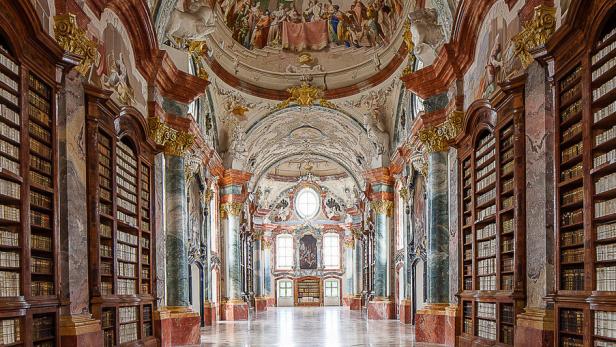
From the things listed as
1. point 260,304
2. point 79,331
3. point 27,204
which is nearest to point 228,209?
point 260,304

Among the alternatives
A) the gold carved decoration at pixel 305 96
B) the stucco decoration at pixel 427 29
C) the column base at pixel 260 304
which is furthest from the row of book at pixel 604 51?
the column base at pixel 260 304

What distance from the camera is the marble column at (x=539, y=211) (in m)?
7.66

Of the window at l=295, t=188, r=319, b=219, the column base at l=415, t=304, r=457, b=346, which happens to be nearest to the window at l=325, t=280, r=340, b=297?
the window at l=295, t=188, r=319, b=219

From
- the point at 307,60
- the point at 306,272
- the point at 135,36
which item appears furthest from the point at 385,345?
the point at 306,272

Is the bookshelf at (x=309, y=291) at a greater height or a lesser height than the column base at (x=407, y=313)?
lesser

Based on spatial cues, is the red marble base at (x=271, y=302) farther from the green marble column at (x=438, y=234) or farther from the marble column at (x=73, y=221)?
the marble column at (x=73, y=221)

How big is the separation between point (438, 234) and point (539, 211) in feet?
20.1

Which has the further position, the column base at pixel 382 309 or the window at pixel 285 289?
the window at pixel 285 289

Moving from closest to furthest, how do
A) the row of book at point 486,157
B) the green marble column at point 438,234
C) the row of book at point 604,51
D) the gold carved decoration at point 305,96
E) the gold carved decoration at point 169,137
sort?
the row of book at point 604,51 → the row of book at point 486,157 → the gold carved decoration at point 169,137 → the green marble column at point 438,234 → the gold carved decoration at point 305,96

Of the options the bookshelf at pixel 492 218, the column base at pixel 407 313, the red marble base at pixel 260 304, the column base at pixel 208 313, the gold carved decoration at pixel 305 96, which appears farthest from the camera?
the red marble base at pixel 260 304

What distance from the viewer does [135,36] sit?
460 inches

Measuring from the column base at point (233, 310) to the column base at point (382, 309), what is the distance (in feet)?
16.7

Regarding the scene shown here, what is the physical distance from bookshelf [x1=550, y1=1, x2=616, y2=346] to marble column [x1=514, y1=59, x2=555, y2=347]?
0.40m

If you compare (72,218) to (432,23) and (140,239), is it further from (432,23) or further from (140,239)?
(432,23)
